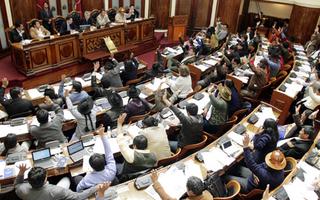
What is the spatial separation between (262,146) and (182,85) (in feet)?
8.48

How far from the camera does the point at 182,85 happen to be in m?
6.38

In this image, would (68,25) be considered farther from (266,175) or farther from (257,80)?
(266,175)

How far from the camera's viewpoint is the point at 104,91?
5.95 meters

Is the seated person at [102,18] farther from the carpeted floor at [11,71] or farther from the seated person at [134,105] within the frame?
the seated person at [134,105]

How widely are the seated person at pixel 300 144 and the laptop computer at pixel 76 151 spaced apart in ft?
10.0

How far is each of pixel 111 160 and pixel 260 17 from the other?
475 inches

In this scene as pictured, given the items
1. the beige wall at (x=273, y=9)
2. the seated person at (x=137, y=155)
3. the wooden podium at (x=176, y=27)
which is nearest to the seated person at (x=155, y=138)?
the seated person at (x=137, y=155)

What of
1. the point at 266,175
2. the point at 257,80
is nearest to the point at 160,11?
the point at 257,80

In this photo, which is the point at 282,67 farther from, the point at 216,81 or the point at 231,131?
the point at 231,131

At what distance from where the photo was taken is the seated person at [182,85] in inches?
248

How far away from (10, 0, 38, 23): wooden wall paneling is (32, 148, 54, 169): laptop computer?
286 inches

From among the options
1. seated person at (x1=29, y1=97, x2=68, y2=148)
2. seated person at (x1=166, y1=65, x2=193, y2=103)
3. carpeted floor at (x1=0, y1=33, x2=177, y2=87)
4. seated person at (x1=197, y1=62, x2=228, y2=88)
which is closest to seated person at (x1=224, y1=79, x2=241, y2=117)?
seated person at (x1=166, y1=65, x2=193, y2=103)

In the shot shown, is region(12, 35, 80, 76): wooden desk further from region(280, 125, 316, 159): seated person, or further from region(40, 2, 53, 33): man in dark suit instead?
region(280, 125, 316, 159): seated person

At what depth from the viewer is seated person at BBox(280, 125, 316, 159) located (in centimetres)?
437
